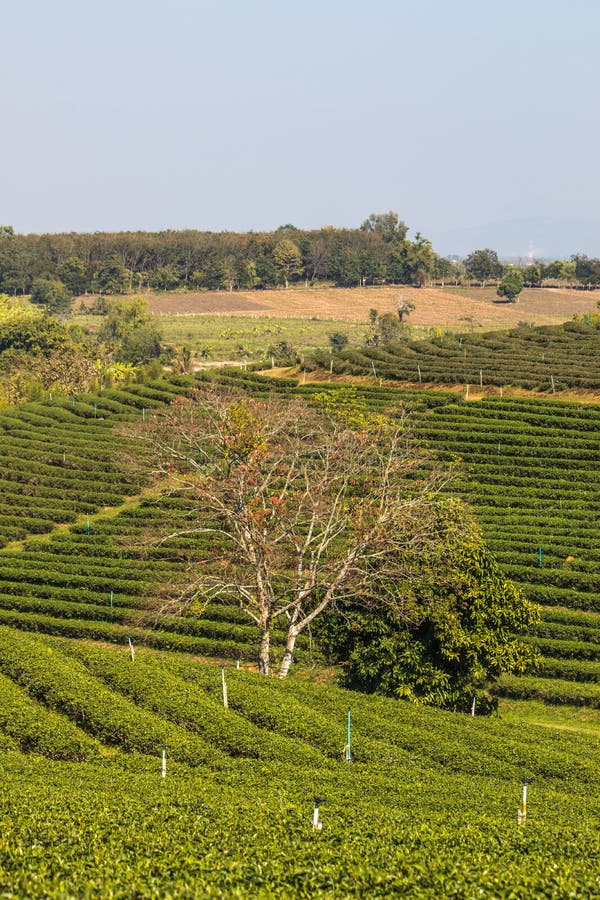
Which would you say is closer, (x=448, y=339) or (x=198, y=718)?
(x=198, y=718)

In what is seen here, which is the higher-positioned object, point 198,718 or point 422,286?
point 422,286

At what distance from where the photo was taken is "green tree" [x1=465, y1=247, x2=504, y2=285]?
516ft

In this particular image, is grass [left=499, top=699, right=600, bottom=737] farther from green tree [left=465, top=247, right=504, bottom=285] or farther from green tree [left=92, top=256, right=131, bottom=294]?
green tree [left=465, top=247, right=504, bottom=285]

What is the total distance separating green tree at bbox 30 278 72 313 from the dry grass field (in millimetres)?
10892

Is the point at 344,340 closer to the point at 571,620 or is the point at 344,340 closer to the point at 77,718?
the point at 571,620

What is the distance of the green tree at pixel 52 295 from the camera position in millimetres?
137500

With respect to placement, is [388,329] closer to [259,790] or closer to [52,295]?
[52,295]

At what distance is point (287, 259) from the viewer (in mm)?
151500

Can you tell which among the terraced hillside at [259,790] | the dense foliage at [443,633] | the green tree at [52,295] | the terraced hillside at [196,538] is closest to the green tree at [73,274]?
the green tree at [52,295]

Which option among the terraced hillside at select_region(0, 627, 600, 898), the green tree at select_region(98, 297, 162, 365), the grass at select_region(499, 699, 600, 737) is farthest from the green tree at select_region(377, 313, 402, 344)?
the terraced hillside at select_region(0, 627, 600, 898)

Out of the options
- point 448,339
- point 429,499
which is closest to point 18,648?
point 429,499

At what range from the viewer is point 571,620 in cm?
3478

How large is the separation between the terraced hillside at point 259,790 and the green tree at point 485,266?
5346 inches

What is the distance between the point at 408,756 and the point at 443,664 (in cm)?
636
